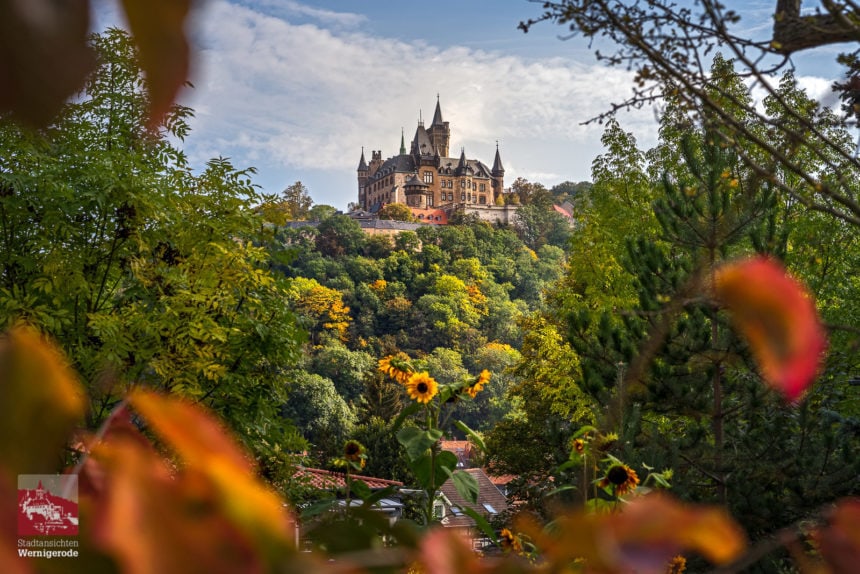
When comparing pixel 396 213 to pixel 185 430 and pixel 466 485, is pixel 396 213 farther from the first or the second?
pixel 185 430

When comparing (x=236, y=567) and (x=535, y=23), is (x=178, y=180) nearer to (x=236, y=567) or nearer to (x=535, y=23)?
(x=535, y=23)

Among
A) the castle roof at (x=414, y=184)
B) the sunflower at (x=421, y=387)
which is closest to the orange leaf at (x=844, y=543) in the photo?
the sunflower at (x=421, y=387)

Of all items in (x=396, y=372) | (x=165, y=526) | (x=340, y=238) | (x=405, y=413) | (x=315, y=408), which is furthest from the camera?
(x=340, y=238)

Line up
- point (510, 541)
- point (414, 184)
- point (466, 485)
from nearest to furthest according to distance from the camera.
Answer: point (510, 541) → point (466, 485) → point (414, 184)

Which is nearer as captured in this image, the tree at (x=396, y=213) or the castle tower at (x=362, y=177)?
the tree at (x=396, y=213)

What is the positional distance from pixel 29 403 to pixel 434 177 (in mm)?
63213

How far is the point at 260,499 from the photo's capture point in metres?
0.21

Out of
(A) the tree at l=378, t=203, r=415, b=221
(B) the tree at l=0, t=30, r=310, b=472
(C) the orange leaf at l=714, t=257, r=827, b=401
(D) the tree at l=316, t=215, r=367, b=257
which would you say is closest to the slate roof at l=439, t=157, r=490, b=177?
(A) the tree at l=378, t=203, r=415, b=221

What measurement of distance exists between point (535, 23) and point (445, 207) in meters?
58.2

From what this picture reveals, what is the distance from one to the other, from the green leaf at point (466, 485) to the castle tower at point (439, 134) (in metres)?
63.6

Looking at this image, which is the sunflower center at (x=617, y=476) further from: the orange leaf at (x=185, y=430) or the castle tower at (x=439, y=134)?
the castle tower at (x=439, y=134)

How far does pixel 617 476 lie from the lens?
6.72 ft

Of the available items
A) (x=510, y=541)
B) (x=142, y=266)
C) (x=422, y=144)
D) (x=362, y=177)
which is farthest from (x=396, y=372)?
(x=362, y=177)

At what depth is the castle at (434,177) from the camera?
201 ft
